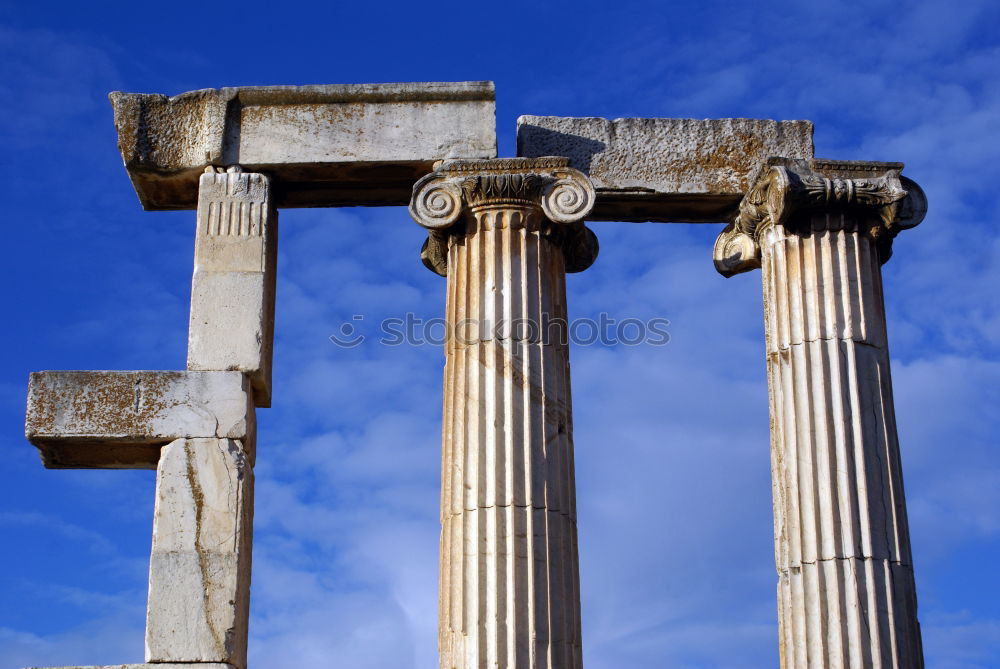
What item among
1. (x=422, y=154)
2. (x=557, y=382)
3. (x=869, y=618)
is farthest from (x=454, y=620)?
(x=422, y=154)

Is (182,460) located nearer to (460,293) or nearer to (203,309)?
(203,309)

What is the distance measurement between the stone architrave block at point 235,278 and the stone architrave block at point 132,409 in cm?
28

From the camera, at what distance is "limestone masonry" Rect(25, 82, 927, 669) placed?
15.6 metres

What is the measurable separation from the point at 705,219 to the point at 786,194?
1.67 m

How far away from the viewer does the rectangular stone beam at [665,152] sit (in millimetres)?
17719

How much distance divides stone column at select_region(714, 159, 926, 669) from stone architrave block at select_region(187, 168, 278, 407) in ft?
17.4

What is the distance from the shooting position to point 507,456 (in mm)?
15750

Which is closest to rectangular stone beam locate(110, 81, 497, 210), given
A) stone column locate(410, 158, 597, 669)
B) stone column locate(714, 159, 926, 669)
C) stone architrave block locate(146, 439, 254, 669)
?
stone column locate(410, 158, 597, 669)

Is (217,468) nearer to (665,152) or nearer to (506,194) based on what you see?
(506,194)

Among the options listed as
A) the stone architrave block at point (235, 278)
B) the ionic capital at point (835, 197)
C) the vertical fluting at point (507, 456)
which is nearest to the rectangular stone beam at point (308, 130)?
the stone architrave block at point (235, 278)

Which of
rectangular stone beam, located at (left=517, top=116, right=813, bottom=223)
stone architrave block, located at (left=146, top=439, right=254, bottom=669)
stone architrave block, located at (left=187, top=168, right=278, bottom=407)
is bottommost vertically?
stone architrave block, located at (left=146, top=439, right=254, bottom=669)

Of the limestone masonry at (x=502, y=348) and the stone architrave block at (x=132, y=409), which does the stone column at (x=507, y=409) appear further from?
the stone architrave block at (x=132, y=409)

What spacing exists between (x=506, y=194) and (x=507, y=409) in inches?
94.7

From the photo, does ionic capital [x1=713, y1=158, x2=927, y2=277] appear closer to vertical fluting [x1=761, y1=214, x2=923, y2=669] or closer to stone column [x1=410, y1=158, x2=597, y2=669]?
vertical fluting [x1=761, y1=214, x2=923, y2=669]
